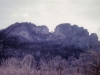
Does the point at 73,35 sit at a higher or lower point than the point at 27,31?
lower

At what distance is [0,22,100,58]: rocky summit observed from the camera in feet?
188

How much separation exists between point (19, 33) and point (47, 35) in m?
10.7

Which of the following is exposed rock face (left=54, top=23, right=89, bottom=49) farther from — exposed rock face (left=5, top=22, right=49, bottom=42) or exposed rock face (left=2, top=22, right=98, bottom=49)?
exposed rock face (left=5, top=22, right=49, bottom=42)

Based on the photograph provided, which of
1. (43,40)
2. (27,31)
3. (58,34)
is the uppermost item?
(27,31)

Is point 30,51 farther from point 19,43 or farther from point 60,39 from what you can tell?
point 60,39

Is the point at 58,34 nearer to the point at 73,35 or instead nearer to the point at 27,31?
the point at 73,35

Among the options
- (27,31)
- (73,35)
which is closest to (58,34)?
(73,35)

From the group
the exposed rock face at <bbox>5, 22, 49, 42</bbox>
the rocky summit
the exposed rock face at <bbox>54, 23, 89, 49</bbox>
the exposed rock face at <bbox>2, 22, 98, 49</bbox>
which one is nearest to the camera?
the rocky summit

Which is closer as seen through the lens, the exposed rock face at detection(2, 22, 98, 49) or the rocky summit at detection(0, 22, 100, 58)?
the rocky summit at detection(0, 22, 100, 58)

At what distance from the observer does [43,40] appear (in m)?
67.5

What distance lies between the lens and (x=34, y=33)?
71.1 metres

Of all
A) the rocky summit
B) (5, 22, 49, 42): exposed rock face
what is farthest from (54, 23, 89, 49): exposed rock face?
(5, 22, 49, 42): exposed rock face

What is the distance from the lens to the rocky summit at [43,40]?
5741 centimetres

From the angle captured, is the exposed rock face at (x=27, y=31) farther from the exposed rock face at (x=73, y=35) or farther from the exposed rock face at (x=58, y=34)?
the exposed rock face at (x=73, y=35)
